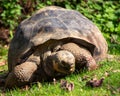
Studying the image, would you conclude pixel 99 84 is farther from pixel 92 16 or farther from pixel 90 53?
pixel 92 16

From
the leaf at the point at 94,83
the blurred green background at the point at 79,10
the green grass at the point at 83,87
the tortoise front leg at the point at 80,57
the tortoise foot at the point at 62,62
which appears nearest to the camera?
the green grass at the point at 83,87

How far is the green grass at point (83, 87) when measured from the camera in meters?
4.44

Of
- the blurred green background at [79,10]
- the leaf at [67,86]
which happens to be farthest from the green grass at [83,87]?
the blurred green background at [79,10]

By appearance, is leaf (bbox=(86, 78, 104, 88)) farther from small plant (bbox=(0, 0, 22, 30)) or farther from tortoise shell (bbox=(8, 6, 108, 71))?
small plant (bbox=(0, 0, 22, 30))

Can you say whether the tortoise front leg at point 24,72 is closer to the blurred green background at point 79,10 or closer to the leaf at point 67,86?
the leaf at point 67,86

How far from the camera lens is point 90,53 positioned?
5.57 metres

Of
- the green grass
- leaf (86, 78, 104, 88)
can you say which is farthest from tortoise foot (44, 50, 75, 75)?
leaf (86, 78, 104, 88)

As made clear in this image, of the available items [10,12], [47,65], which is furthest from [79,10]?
[47,65]

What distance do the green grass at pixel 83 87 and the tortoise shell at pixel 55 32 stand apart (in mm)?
359

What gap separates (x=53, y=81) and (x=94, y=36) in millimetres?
941

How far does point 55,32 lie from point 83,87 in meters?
0.95

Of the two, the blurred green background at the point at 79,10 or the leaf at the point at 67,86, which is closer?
the leaf at the point at 67,86

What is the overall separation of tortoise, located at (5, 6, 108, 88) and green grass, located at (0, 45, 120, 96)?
4.9 inches

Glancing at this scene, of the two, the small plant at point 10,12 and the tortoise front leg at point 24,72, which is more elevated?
the tortoise front leg at point 24,72
